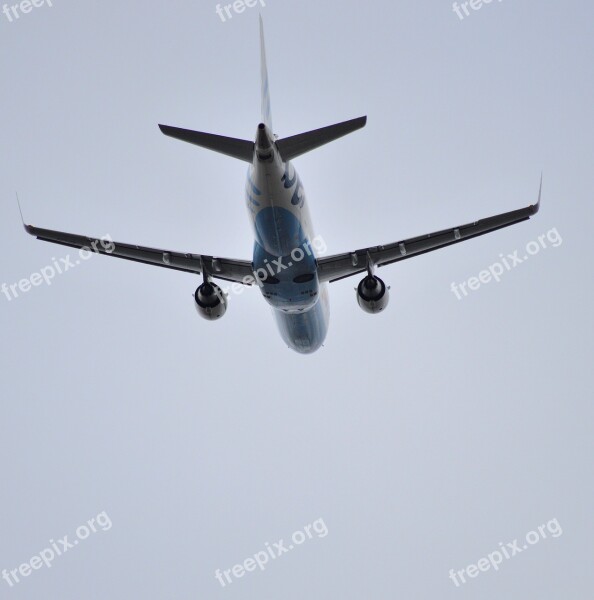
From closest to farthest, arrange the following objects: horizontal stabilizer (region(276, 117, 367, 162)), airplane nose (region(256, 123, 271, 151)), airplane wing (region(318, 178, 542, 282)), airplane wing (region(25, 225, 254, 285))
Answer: horizontal stabilizer (region(276, 117, 367, 162)) → airplane nose (region(256, 123, 271, 151)) → airplane wing (region(318, 178, 542, 282)) → airplane wing (region(25, 225, 254, 285))

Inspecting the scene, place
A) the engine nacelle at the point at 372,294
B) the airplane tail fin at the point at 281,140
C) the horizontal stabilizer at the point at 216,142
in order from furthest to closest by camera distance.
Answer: the engine nacelle at the point at 372,294, the horizontal stabilizer at the point at 216,142, the airplane tail fin at the point at 281,140

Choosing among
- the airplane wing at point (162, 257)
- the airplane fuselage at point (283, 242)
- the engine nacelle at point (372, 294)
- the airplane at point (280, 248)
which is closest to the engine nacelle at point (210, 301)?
the airplane at point (280, 248)

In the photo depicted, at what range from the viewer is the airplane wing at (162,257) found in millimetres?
29281

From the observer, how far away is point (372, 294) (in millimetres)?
29641

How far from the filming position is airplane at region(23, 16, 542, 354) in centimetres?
2472

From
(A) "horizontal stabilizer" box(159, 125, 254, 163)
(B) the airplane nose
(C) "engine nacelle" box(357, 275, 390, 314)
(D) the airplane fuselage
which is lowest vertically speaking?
A: (C) "engine nacelle" box(357, 275, 390, 314)

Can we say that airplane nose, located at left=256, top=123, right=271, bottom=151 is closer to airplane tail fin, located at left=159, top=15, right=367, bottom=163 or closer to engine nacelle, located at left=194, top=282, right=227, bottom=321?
airplane tail fin, located at left=159, top=15, right=367, bottom=163

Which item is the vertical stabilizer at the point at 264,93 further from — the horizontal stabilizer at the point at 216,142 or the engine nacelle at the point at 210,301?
the engine nacelle at the point at 210,301

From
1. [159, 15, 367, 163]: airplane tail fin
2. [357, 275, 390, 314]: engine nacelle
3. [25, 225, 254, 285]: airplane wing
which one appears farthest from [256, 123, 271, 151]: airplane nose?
[357, 275, 390, 314]: engine nacelle

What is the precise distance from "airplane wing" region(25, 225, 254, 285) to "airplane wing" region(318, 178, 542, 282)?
115 inches

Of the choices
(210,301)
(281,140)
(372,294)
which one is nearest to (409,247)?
(372,294)

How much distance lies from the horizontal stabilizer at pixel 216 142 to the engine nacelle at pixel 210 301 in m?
6.10

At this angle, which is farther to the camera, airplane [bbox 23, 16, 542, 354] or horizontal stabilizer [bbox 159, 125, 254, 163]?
airplane [bbox 23, 16, 542, 354]

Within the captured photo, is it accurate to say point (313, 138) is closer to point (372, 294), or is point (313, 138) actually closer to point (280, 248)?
point (280, 248)
